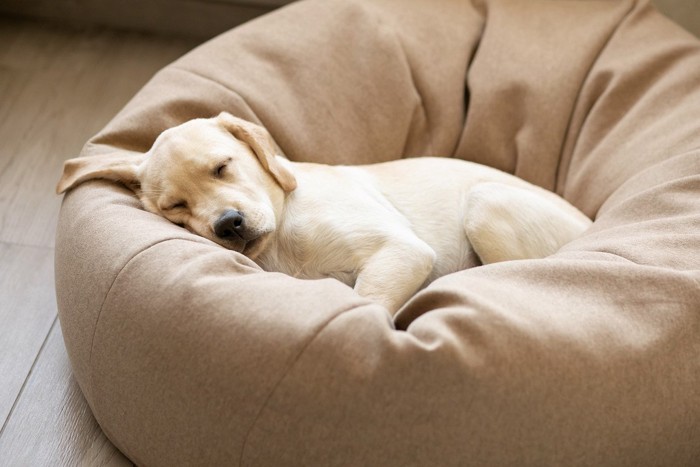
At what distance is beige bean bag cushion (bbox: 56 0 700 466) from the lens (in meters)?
1.73

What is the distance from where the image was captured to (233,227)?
2.26m

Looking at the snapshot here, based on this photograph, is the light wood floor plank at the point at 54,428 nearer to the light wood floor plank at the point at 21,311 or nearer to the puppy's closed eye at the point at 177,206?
the light wood floor plank at the point at 21,311

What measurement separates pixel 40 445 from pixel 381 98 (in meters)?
1.73

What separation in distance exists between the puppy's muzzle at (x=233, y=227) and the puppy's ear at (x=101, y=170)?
38 cm

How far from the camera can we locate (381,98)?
3.09 metres

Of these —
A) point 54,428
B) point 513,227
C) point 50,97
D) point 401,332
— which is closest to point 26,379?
point 54,428

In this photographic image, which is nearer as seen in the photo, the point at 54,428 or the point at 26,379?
the point at 54,428

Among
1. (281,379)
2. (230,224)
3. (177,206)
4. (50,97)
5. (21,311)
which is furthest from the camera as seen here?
(50,97)

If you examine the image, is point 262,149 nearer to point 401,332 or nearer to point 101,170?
point 101,170

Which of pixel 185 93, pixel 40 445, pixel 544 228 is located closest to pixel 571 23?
pixel 544 228

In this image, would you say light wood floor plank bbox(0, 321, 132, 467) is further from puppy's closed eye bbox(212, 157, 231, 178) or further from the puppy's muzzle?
puppy's closed eye bbox(212, 157, 231, 178)

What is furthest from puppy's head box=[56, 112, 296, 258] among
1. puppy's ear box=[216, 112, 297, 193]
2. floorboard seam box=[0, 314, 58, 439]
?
floorboard seam box=[0, 314, 58, 439]

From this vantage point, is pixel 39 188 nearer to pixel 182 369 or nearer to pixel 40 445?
pixel 40 445

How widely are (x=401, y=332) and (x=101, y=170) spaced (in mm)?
1178
